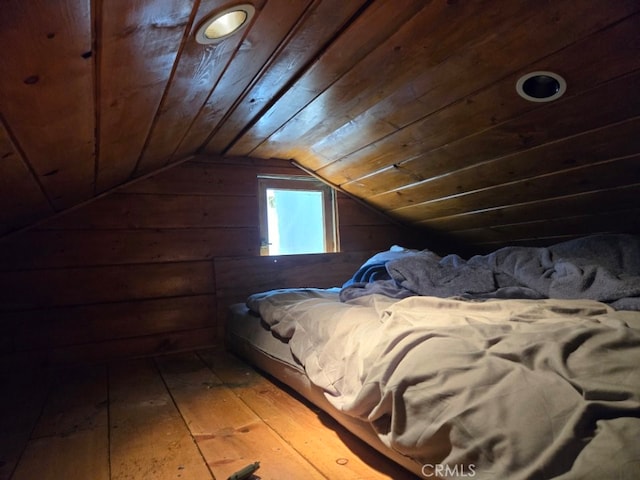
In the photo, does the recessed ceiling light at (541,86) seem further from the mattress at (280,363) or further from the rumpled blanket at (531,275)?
the mattress at (280,363)

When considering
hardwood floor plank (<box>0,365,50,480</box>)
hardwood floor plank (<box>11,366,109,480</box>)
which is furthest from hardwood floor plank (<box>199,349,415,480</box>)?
hardwood floor plank (<box>0,365,50,480</box>)

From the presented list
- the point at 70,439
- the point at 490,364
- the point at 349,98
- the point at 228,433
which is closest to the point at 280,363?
the point at 228,433

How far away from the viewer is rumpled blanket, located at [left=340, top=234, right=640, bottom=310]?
1116 mm

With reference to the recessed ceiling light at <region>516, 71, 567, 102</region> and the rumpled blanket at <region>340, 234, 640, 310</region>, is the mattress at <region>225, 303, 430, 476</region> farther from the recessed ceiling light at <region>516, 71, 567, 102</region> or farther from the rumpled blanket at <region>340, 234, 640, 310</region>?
the recessed ceiling light at <region>516, 71, 567, 102</region>

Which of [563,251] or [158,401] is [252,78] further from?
[563,251]

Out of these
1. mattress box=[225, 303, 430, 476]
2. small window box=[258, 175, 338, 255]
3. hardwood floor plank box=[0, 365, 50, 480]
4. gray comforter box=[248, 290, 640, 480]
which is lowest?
hardwood floor plank box=[0, 365, 50, 480]

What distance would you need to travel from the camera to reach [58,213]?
1860 millimetres

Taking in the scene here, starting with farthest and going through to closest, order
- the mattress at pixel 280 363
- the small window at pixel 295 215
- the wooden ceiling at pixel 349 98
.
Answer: the small window at pixel 295 215 < the mattress at pixel 280 363 < the wooden ceiling at pixel 349 98

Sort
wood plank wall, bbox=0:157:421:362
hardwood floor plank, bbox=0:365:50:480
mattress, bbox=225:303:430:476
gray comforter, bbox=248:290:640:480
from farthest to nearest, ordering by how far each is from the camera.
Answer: wood plank wall, bbox=0:157:421:362 < hardwood floor plank, bbox=0:365:50:480 < mattress, bbox=225:303:430:476 < gray comforter, bbox=248:290:640:480

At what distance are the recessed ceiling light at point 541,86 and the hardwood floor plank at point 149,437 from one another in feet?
4.64

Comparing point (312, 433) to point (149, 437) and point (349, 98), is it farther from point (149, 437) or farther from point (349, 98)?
point (349, 98)

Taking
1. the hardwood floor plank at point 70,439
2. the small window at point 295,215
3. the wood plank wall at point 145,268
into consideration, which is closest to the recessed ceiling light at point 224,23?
the hardwood floor plank at point 70,439

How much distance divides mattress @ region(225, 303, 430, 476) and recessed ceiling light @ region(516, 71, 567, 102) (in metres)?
1.12

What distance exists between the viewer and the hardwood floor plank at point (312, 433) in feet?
2.88
